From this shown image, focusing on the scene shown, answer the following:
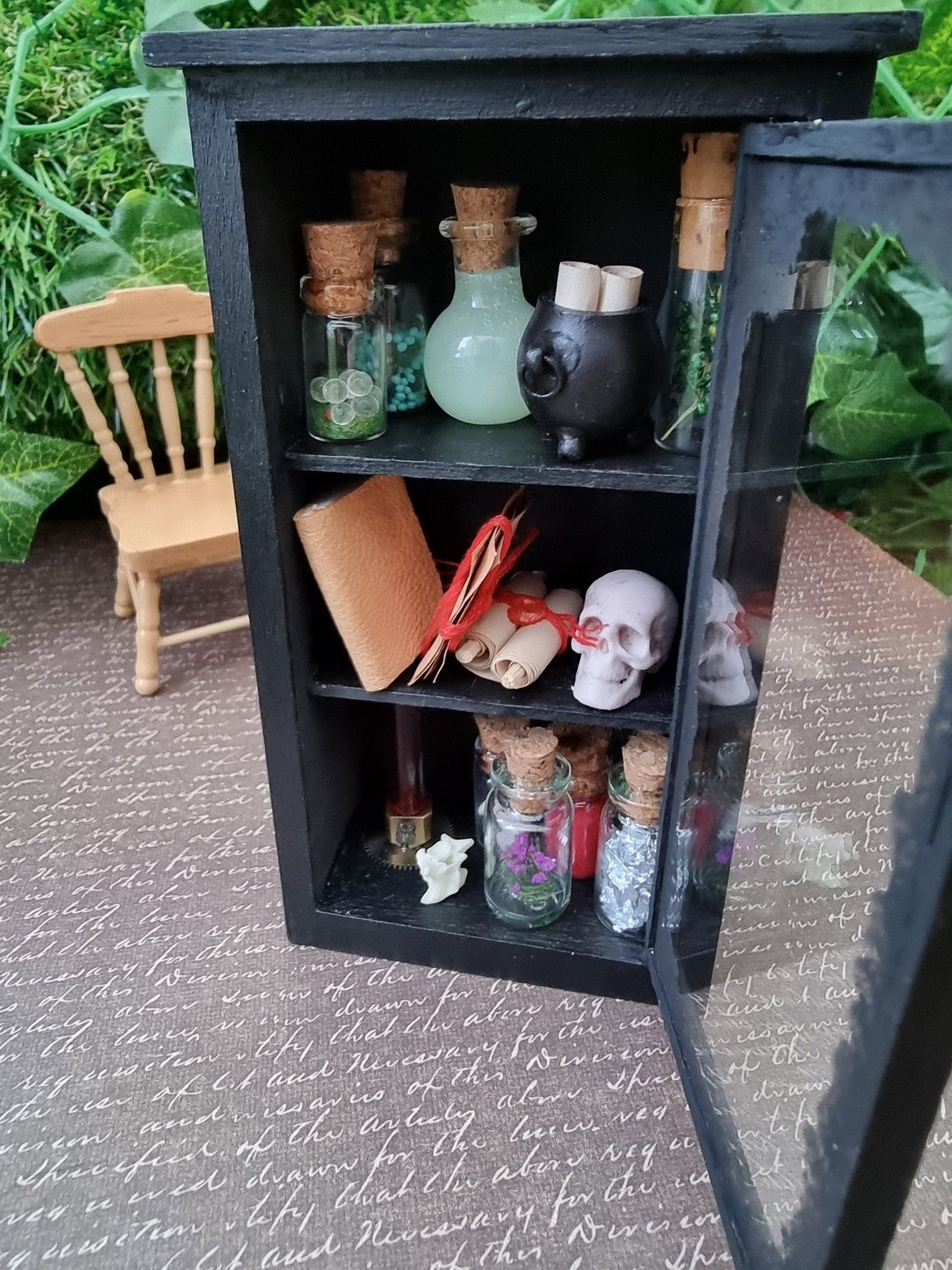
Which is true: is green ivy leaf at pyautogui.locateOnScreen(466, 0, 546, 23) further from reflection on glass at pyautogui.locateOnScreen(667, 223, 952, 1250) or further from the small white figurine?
the small white figurine

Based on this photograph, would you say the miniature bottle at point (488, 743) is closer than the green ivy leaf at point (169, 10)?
Yes

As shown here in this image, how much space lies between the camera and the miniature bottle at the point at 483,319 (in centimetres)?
86

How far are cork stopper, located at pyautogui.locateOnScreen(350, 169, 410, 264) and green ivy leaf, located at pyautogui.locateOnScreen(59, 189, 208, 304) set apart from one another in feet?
2.37

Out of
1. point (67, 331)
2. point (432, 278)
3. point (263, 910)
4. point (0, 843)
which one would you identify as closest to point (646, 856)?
point (263, 910)

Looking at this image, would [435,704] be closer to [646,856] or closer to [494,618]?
[494,618]

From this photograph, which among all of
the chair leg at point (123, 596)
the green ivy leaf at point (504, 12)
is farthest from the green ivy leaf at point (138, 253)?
the green ivy leaf at point (504, 12)

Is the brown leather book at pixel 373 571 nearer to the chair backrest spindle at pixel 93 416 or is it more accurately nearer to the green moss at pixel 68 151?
the chair backrest spindle at pixel 93 416

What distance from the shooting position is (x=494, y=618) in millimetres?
997

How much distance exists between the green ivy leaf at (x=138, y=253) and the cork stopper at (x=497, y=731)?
3.30 feet

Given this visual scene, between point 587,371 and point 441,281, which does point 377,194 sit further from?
point 587,371

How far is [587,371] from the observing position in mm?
795

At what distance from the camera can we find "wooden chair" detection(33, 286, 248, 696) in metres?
1.51

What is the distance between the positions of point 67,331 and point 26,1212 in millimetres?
1198

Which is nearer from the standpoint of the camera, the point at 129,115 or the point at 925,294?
the point at 925,294
